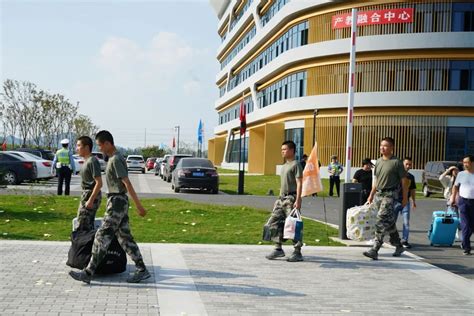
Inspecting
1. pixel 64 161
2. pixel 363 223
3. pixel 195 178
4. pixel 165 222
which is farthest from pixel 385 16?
pixel 363 223

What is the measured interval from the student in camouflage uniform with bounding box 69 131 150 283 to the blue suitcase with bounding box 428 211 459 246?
22.1 ft

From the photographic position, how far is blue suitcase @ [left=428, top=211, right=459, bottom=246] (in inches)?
437

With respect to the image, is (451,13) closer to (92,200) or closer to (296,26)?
(296,26)

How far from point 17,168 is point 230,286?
18.5 m

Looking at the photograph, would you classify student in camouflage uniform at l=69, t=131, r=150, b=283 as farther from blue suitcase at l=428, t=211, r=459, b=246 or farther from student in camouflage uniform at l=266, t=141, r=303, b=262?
blue suitcase at l=428, t=211, r=459, b=246

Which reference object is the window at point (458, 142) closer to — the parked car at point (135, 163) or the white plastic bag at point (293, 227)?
the parked car at point (135, 163)

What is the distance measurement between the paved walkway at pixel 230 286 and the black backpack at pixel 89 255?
133 mm

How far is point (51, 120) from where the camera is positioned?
59.7 meters

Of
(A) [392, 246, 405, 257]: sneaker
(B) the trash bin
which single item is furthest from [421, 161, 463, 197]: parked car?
(A) [392, 246, 405, 257]: sneaker

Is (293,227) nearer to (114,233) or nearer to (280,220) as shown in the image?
(280,220)

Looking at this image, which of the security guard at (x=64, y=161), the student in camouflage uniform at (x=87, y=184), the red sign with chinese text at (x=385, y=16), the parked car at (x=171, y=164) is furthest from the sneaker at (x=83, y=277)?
the red sign with chinese text at (x=385, y=16)

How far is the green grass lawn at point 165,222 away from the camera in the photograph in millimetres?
10469

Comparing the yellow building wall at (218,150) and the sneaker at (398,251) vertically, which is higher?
the yellow building wall at (218,150)

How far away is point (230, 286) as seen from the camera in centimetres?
684
